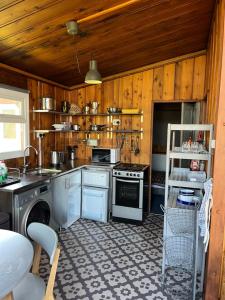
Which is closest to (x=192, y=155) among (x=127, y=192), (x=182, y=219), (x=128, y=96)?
(x=182, y=219)

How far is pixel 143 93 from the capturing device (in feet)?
13.2

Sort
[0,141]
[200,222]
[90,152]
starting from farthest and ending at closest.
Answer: [90,152] < [0,141] < [200,222]

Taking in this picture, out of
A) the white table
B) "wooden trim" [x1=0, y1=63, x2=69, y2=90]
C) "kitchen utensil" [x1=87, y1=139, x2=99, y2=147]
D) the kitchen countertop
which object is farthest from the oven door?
the white table

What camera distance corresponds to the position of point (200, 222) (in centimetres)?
188

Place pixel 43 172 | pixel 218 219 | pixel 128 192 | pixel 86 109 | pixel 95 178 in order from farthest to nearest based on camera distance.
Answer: pixel 86 109, pixel 95 178, pixel 128 192, pixel 43 172, pixel 218 219

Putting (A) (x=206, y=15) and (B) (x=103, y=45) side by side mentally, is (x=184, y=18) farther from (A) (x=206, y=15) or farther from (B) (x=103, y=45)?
(B) (x=103, y=45)

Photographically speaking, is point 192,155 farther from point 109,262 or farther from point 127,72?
point 127,72

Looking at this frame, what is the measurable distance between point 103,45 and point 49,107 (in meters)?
1.33

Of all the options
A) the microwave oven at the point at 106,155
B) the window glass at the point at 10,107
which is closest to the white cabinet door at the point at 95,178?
the microwave oven at the point at 106,155

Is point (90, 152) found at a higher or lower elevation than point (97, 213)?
higher

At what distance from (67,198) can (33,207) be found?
83 centimetres

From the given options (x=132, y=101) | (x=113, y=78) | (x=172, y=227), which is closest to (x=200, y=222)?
(x=172, y=227)

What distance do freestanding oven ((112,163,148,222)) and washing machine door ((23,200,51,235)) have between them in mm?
1167

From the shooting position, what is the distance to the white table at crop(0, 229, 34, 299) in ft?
3.70
